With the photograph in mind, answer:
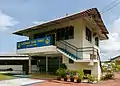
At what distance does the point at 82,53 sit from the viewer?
830 inches

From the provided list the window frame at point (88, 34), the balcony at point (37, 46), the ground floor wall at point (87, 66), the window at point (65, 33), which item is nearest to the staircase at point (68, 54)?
Answer: the ground floor wall at point (87, 66)

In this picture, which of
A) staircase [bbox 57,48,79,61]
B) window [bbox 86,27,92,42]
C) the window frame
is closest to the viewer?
staircase [bbox 57,48,79,61]

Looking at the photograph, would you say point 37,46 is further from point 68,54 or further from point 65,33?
point 68,54

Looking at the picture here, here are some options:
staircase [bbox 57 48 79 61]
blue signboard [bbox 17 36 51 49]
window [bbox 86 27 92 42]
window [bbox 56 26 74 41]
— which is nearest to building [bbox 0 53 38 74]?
blue signboard [bbox 17 36 51 49]

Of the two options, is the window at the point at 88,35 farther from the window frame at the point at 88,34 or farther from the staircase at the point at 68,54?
the staircase at the point at 68,54

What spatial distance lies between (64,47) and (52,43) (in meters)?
1.93

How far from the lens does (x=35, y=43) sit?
23344mm

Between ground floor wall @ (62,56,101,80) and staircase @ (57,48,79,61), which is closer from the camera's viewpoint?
ground floor wall @ (62,56,101,80)

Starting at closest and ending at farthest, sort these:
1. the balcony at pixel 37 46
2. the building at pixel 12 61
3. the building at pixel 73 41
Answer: the building at pixel 73 41 < the balcony at pixel 37 46 < the building at pixel 12 61

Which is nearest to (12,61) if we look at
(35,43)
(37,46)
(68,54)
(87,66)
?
(35,43)

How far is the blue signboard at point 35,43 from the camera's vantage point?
21.6m

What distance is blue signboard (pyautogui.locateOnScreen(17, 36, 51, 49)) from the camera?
21553 mm

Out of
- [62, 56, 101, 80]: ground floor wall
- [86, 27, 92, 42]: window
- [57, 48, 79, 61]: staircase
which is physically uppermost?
[86, 27, 92, 42]: window

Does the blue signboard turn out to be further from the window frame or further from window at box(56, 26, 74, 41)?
the window frame
